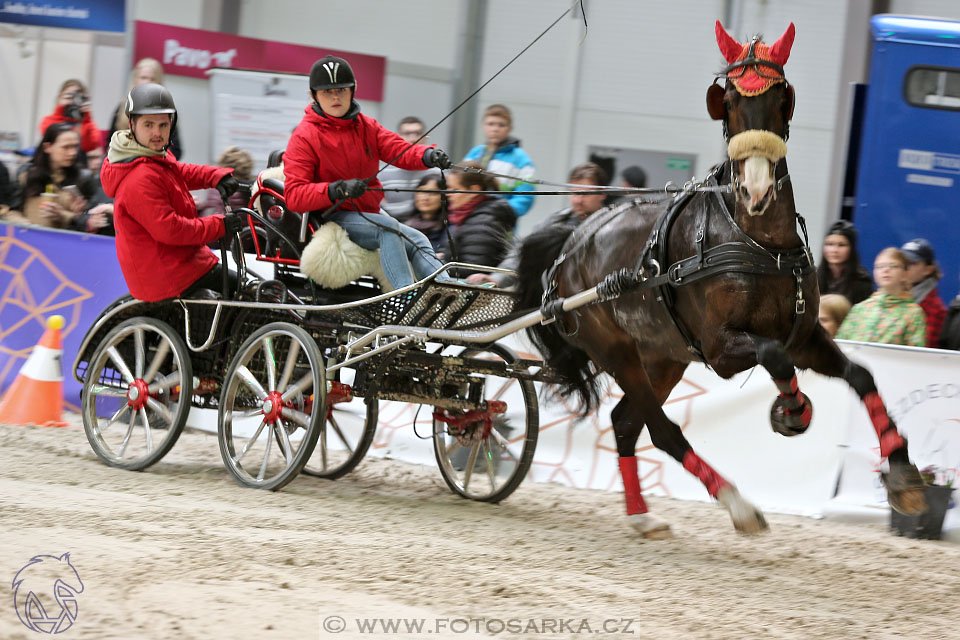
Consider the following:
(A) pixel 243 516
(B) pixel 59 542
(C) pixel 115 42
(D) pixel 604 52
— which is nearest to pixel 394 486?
(A) pixel 243 516

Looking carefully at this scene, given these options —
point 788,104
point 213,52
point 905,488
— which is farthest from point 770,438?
point 213,52

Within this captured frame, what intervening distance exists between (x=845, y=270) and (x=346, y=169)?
10.6 feet

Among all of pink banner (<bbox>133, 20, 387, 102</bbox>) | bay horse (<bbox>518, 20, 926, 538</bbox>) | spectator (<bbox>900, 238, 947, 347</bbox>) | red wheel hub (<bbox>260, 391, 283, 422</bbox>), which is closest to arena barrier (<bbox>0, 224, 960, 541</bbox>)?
bay horse (<bbox>518, 20, 926, 538</bbox>)

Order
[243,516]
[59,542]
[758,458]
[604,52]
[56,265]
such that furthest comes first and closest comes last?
[604,52] < [56,265] < [758,458] < [243,516] < [59,542]

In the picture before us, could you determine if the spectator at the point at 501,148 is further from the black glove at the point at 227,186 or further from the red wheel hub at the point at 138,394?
the red wheel hub at the point at 138,394

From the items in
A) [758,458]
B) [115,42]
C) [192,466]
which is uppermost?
[115,42]

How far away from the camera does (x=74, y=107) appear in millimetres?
8570

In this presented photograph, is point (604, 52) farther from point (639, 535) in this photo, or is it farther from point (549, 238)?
point (639, 535)

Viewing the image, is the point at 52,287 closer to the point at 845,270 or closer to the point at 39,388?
the point at 39,388

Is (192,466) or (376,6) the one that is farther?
(376,6)

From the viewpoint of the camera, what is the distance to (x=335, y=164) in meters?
5.76

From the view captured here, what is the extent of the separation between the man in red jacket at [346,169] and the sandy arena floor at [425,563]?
1.26 meters

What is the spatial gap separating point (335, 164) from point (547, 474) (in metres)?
2.32

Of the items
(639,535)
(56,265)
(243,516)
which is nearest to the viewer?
(243,516)
